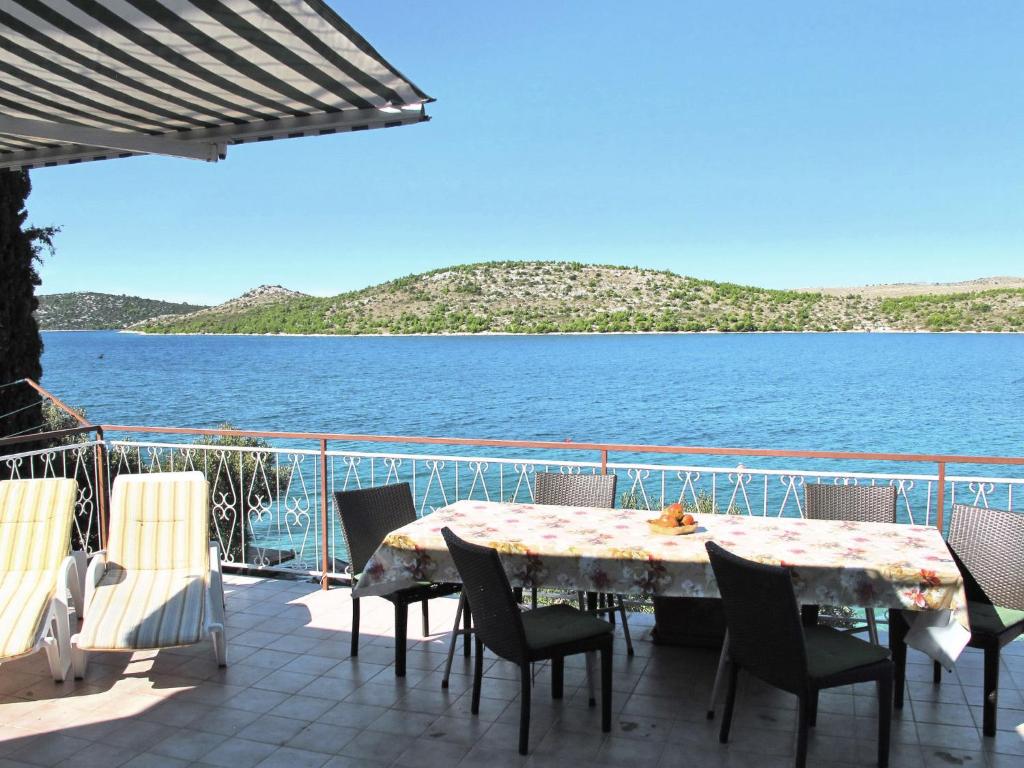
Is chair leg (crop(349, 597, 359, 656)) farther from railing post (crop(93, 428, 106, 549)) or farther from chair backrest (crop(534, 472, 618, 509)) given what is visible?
railing post (crop(93, 428, 106, 549))

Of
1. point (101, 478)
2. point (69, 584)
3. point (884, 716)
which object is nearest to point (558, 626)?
point (884, 716)

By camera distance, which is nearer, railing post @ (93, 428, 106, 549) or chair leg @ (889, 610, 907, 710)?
chair leg @ (889, 610, 907, 710)

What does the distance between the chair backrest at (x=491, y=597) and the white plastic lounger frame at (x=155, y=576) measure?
1.40 metres

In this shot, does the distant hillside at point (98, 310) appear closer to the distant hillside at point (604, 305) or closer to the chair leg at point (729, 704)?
the distant hillside at point (604, 305)

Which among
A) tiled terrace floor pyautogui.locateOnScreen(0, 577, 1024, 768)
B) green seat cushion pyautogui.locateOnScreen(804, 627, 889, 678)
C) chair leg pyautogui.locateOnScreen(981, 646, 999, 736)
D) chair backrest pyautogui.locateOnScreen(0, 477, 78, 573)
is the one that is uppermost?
chair backrest pyautogui.locateOnScreen(0, 477, 78, 573)

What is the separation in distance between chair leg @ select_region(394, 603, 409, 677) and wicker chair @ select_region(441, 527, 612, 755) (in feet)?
1.76

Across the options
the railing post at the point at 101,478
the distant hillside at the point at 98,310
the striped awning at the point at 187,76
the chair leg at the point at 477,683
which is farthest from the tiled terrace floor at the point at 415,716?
the distant hillside at the point at 98,310

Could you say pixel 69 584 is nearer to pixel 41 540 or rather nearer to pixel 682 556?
pixel 41 540

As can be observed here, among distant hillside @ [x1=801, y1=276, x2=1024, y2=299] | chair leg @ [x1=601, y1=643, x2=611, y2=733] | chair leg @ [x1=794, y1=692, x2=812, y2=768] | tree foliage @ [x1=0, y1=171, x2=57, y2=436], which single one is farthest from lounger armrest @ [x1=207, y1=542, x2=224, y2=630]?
distant hillside @ [x1=801, y1=276, x2=1024, y2=299]

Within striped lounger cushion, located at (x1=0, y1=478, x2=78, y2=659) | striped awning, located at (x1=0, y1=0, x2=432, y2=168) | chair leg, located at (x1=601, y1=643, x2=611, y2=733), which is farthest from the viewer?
striped lounger cushion, located at (x1=0, y1=478, x2=78, y2=659)

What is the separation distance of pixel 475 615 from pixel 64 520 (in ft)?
8.19

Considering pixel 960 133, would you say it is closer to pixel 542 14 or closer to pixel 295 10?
pixel 542 14

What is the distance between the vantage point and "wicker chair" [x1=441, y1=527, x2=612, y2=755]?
3191 millimetres

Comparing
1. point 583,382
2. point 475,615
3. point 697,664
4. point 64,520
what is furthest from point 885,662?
point 583,382
